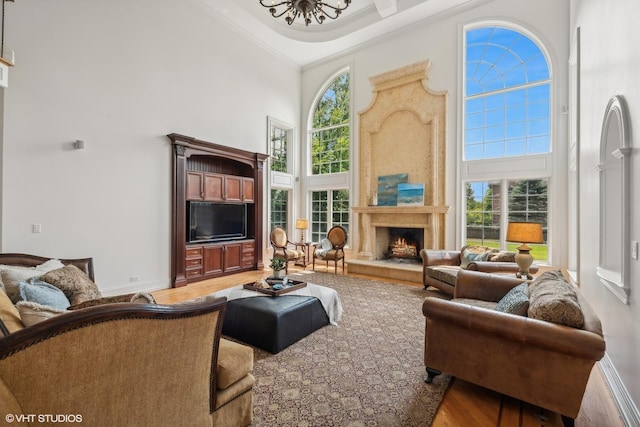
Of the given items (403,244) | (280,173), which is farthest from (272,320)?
(280,173)

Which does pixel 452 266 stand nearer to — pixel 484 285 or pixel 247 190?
pixel 484 285

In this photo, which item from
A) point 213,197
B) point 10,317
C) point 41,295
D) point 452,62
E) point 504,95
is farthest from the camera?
point 452,62

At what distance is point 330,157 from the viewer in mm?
8227

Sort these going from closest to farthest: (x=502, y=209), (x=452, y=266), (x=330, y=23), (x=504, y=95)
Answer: (x=452, y=266) → (x=502, y=209) → (x=504, y=95) → (x=330, y=23)

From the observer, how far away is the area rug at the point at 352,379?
1947mm

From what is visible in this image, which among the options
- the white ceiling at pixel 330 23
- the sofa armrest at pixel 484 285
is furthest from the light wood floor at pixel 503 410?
the white ceiling at pixel 330 23

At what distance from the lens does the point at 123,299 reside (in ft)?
5.50

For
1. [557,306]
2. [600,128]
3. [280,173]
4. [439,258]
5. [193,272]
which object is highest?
[280,173]

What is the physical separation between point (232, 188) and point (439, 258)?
176 inches

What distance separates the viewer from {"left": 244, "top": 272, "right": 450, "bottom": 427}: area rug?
1.95 metres

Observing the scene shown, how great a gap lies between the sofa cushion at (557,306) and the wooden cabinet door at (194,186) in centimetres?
544

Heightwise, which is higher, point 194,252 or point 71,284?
point 71,284

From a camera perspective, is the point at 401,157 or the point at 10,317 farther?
the point at 401,157

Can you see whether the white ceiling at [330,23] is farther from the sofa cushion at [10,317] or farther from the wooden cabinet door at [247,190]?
the sofa cushion at [10,317]
